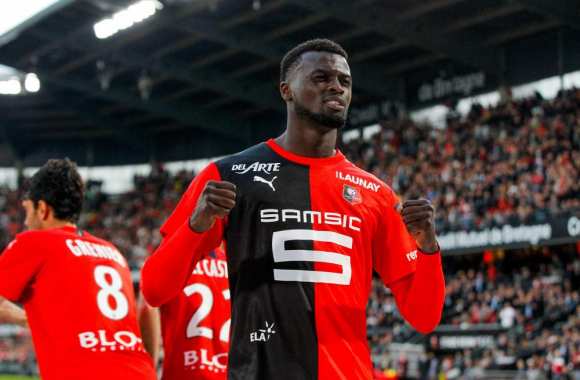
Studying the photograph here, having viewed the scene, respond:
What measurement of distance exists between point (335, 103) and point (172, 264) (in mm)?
859

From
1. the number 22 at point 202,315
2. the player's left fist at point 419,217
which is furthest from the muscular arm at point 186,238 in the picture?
the number 22 at point 202,315

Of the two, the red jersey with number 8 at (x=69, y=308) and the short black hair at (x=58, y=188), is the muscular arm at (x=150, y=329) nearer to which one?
the red jersey with number 8 at (x=69, y=308)

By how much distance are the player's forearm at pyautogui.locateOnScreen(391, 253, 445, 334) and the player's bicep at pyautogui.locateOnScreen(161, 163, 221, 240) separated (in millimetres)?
853

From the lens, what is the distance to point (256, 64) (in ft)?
104

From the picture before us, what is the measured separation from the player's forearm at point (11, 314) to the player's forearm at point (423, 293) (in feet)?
6.71

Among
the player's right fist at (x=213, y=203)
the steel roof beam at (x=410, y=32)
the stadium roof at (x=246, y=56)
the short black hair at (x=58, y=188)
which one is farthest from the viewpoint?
the stadium roof at (x=246, y=56)

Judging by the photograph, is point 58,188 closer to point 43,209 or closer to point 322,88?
point 43,209

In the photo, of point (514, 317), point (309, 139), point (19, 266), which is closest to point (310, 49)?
point (309, 139)

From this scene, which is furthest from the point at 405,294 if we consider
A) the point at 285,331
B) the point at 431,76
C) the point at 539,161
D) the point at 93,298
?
the point at 431,76

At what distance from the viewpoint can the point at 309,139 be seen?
140 inches

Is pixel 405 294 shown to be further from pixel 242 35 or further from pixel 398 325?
pixel 242 35

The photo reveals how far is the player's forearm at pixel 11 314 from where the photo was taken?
4523mm

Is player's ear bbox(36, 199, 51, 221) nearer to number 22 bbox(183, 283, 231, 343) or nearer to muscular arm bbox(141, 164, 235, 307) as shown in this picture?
number 22 bbox(183, 283, 231, 343)

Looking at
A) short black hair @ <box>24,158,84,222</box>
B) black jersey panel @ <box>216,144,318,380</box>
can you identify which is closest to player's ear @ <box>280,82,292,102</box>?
black jersey panel @ <box>216,144,318,380</box>
